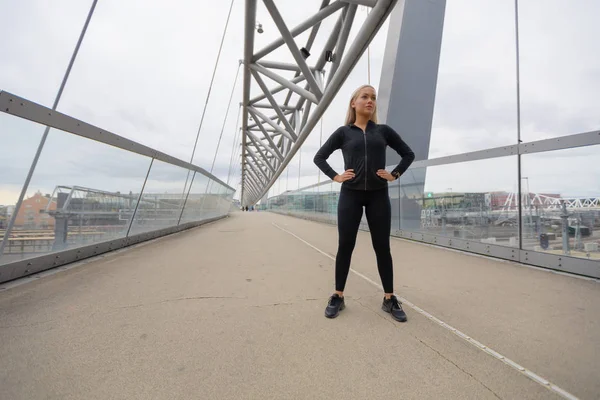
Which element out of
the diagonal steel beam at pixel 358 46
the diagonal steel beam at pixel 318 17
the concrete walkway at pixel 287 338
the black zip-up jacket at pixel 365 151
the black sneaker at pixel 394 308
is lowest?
the concrete walkway at pixel 287 338

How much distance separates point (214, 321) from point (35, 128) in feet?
9.69

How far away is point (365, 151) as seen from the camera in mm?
1927

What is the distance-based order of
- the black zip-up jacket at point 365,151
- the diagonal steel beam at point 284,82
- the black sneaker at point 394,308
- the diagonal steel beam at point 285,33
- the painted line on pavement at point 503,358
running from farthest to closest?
the diagonal steel beam at point 284,82, the diagonal steel beam at point 285,33, the black zip-up jacket at point 365,151, the black sneaker at point 394,308, the painted line on pavement at point 503,358

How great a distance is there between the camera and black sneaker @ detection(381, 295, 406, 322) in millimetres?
1793

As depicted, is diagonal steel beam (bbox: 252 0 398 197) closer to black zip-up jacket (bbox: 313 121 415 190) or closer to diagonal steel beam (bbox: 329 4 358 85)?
diagonal steel beam (bbox: 329 4 358 85)

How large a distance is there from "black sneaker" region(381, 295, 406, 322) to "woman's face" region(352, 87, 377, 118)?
146cm

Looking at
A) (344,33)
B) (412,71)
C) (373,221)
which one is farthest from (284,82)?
(373,221)

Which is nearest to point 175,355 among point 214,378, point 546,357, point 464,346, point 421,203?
point 214,378

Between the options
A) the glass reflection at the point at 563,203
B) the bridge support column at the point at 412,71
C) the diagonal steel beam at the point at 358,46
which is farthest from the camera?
the bridge support column at the point at 412,71

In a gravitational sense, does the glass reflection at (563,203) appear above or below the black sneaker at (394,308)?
above

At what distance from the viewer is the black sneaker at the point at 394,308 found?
5.88 feet

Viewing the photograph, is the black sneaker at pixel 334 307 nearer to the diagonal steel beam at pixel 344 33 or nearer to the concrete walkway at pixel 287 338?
the concrete walkway at pixel 287 338

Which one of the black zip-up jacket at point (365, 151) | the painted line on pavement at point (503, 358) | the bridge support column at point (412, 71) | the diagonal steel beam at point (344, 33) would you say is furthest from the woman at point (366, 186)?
the diagonal steel beam at point (344, 33)

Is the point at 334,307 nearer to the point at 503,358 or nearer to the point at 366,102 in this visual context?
the point at 503,358
